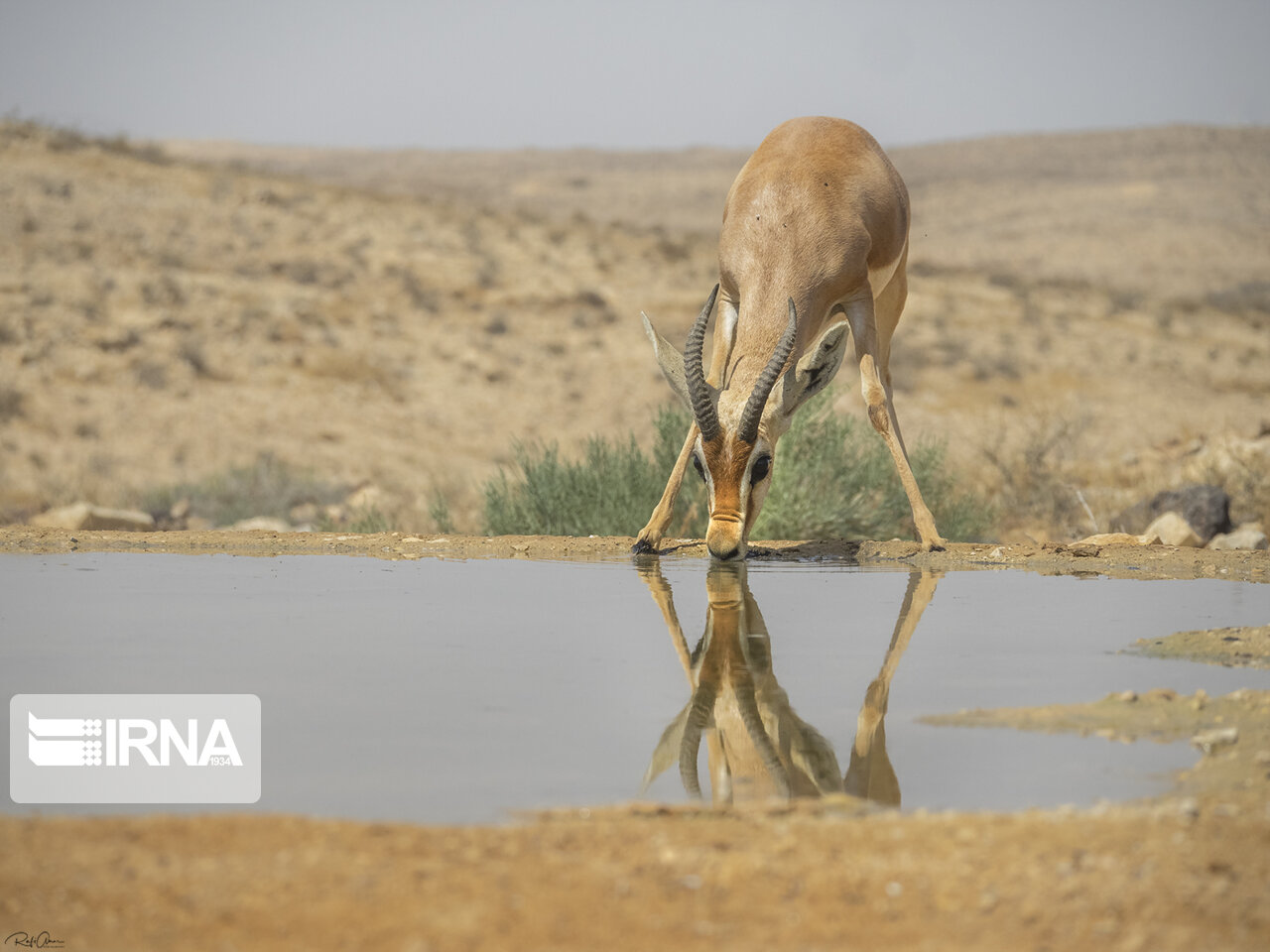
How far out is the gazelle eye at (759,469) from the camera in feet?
27.0

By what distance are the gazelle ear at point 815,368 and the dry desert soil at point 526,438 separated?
4.97 ft

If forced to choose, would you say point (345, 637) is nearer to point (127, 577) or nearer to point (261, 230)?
point (127, 577)

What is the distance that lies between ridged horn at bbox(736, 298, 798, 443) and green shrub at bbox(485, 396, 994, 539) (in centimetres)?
345

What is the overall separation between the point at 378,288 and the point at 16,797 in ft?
94.5

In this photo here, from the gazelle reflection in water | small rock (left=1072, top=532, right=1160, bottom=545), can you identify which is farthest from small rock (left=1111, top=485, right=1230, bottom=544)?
the gazelle reflection in water

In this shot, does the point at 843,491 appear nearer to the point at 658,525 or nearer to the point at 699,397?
the point at 658,525

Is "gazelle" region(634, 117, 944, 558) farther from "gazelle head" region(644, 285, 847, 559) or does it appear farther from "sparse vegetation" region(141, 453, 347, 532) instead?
"sparse vegetation" region(141, 453, 347, 532)

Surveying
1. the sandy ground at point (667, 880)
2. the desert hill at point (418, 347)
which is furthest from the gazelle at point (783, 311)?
the sandy ground at point (667, 880)

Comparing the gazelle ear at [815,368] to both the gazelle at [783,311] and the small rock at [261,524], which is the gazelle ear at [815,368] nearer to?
the gazelle at [783,311]

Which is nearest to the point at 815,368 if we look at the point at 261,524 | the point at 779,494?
the point at 779,494

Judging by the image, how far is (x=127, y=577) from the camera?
26.7ft

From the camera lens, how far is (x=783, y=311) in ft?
29.6
